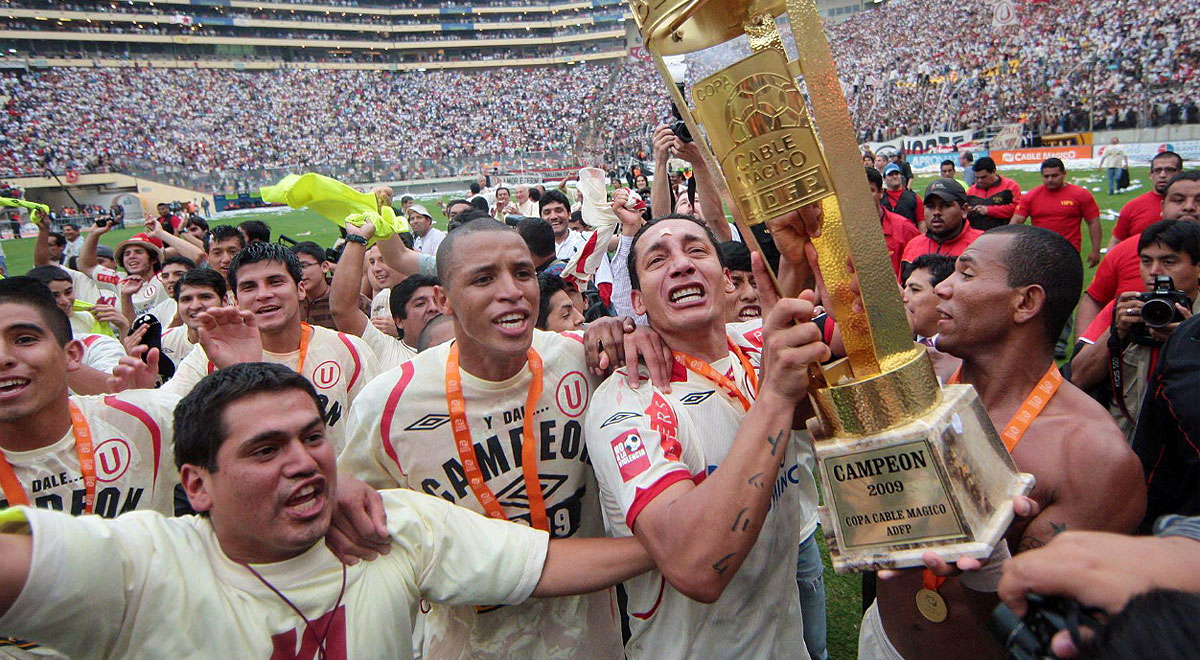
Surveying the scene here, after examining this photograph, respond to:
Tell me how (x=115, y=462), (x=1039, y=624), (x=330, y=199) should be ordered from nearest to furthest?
(x=1039, y=624), (x=115, y=462), (x=330, y=199)

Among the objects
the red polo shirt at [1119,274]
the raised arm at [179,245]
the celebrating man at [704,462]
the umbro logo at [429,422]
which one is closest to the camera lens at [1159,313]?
the celebrating man at [704,462]

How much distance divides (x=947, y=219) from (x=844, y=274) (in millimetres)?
4818

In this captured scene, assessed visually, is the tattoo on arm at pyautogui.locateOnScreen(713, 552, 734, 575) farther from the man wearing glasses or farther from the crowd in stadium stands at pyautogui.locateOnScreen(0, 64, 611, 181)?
the crowd in stadium stands at pyautogui.locateOnScreen(0, 64, 611, 181)

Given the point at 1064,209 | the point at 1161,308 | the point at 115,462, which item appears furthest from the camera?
the point at 1064,209

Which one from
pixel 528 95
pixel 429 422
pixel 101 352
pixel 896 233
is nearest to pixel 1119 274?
pixel 896 233

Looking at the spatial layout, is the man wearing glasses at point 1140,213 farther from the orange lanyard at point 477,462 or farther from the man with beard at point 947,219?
the orange lanyard at point 477,462

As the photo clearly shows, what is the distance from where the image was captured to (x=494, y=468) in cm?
232

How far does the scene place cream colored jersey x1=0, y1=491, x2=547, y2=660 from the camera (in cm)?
137

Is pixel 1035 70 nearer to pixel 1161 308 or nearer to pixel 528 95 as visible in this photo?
pixel 1161 308

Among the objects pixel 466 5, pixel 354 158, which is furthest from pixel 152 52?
pixel 466 5

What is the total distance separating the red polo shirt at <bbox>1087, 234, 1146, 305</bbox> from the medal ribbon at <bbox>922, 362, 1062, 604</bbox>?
10.3ft

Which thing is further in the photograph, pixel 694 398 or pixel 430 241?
pixel 430 241

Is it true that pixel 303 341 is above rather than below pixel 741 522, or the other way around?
above

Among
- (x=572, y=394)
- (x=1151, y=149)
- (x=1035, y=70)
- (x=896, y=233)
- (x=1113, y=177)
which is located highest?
(x=572, y=394)
